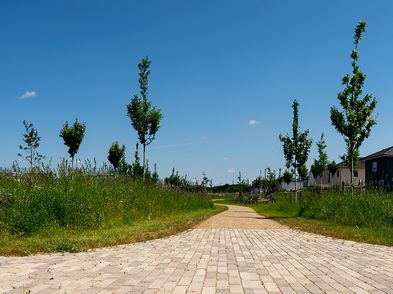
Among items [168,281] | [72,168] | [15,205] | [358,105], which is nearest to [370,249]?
[168,281]

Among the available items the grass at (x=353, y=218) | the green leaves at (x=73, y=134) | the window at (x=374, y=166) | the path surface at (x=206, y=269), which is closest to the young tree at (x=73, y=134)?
the green leaves at (x=73, y=134)

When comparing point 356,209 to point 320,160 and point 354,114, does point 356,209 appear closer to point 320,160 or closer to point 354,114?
point 354,114

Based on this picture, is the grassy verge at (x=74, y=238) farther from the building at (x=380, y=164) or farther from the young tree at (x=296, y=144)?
the building at (x=380, y=164)

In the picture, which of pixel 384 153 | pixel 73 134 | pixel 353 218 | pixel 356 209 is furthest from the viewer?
pixel 384 153

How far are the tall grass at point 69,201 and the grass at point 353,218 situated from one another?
546 cm

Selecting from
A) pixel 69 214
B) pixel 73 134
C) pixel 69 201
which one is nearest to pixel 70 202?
pixel 69 201

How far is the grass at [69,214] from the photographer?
9000mm

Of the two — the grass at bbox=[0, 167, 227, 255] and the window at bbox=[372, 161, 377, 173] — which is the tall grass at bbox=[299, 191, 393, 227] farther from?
the window at bbox=[372, 161, 377, 173]

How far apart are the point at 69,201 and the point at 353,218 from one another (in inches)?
373

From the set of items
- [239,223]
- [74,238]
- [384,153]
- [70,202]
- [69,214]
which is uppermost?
[384,153]

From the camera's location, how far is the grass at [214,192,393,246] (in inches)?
467

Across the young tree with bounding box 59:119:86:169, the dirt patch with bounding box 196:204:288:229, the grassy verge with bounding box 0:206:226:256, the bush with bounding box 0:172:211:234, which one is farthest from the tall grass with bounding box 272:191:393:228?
the young tree with bounding box 59:119:86:169

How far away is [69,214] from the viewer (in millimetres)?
11094

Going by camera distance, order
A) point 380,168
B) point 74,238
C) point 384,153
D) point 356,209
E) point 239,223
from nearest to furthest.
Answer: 1. point 74,238
2. point 356,209
3. point 239,223
4. point 384,153
5. point 380,168
